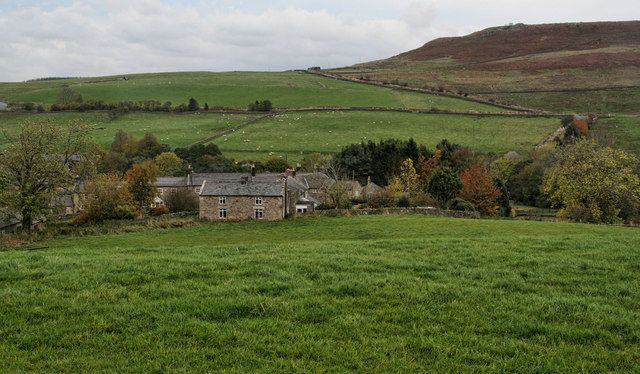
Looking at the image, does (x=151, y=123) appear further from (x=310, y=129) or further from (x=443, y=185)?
(x=443, y=185)

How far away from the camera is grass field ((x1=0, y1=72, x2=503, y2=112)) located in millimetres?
123938

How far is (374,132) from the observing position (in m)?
103

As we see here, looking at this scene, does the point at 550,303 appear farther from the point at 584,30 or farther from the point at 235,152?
the point at 584,30

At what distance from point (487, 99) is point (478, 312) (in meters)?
119

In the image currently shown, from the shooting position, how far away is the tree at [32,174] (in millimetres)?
44312

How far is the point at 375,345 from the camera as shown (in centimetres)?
860

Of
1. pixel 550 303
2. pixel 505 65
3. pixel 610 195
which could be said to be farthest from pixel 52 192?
pixel 505 65

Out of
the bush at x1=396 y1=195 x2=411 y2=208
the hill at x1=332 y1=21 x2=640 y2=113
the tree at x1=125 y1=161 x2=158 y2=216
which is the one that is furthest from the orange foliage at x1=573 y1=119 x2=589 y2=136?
the tree at x1=125 y1=161 x2=158 y2=216

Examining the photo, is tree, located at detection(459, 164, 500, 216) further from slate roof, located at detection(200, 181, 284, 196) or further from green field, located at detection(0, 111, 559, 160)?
green field, located at detection(0, 111, 559, 160)

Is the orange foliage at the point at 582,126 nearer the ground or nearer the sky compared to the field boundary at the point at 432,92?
nearer the ground

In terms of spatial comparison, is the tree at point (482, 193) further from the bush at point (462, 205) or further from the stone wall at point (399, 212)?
the stone wall at point (399, 212)

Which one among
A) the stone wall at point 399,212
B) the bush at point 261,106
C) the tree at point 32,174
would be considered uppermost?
the bush at point 261,106

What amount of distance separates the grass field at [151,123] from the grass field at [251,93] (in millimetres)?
12222

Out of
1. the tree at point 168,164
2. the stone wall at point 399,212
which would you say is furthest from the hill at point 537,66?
the stone wall at point 399,212
